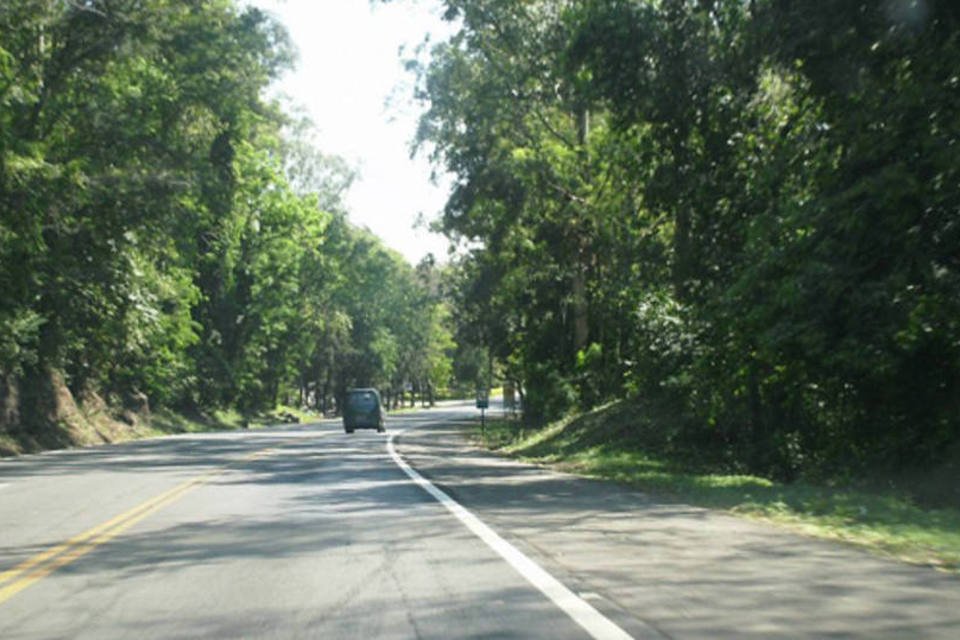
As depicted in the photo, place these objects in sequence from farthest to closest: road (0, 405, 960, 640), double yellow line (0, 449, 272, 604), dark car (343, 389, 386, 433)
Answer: dark car (343, 389, 386, 433)
double yellow line (0, 449, 272, 604)
road (0, 405, 960, 640)

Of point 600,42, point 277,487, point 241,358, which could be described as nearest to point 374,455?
point 277,487

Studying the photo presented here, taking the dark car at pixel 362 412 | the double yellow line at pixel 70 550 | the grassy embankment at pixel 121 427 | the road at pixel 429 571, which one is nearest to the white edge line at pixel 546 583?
the road at pixel 429 571

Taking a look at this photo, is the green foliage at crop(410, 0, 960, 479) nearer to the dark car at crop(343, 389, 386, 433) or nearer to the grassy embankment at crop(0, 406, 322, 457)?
the grassy embankment at crop(0, 406, 322, 457)

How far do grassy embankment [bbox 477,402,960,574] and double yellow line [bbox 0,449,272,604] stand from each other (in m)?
7.41

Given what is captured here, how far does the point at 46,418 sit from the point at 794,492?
→ 27.1m

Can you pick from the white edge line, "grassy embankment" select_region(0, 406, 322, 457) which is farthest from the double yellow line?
"grassy embankment" select_region(0, 406, 322, 457)

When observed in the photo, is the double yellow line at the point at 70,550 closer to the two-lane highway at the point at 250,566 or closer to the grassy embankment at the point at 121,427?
the two-lane highway at the point at 250,566

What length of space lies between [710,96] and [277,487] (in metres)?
9.91

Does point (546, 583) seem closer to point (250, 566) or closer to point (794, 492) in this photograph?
point (250, 566)

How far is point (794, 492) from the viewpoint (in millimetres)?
15195

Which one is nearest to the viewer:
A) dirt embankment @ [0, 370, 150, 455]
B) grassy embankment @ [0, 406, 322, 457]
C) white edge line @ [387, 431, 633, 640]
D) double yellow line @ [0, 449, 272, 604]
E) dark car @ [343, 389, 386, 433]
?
white edge line @ [387, 431, 633, 640]

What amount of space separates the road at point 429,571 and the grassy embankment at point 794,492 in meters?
0.75

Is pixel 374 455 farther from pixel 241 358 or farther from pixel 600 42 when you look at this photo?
pixel 241 358

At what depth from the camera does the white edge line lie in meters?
6.46
